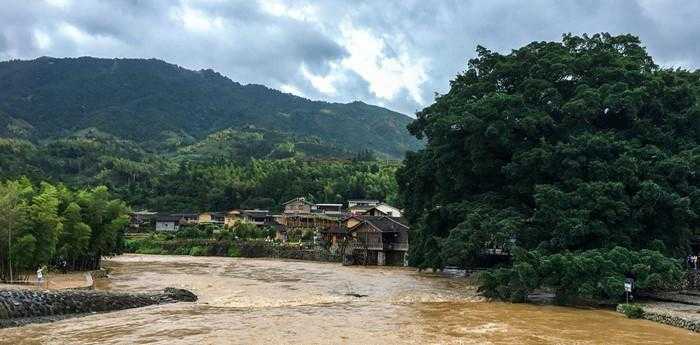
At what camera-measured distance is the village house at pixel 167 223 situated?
8515 cm

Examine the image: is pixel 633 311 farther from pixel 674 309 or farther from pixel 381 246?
pixel 381 246

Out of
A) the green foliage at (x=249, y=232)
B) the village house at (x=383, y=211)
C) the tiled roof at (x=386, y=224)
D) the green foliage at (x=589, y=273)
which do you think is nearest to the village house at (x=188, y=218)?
the green foliage at (x=249, y=232)

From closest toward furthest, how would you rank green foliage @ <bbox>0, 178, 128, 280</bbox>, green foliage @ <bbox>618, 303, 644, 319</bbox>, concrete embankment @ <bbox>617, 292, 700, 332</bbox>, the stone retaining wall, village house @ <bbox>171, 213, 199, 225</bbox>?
the stone retaining wall → concrete embankment @ <bbox>617, 292, 700, 332</bbox> → green foliage @ <bbox>618, 303, 644, 319</bbox> → green foliage @ <bbox>0, 178, 128, 280</bbox> → village house @ <bbox>171, 213, 199, 225</bbox>

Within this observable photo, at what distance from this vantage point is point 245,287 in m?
30.9

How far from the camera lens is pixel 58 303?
19359 mm

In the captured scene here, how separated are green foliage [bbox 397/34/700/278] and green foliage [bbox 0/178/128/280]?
18.8m

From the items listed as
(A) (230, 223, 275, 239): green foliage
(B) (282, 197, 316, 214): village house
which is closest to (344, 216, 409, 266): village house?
(A) (230, 223, 275, 239): green foliage

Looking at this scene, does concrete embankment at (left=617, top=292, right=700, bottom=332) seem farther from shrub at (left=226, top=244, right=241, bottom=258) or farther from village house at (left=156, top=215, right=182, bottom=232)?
village house at (left=156, top=215, right=182, bottom=232)

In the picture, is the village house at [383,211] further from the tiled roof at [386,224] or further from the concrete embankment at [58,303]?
the concrete embankment at [58,303]

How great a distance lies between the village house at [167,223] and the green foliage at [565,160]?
191 feet

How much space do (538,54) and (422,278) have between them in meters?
15.2

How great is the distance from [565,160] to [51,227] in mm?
23919

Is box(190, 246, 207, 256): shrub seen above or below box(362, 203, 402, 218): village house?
below

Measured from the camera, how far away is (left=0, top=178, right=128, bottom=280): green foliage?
25.0m
